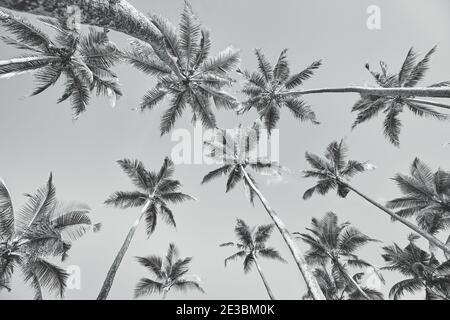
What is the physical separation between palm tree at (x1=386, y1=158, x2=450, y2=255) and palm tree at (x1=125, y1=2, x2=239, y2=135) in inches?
493

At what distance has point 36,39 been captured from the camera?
10328mm

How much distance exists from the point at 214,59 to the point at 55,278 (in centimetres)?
1259

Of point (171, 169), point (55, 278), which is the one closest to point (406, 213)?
point (171, 169)

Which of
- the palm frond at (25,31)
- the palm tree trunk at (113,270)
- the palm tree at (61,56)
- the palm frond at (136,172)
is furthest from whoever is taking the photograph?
the palm frond at (136,172)

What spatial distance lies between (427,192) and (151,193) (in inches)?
717

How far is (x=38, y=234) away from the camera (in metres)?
10.8

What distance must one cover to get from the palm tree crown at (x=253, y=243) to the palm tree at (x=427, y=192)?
32.9 feet

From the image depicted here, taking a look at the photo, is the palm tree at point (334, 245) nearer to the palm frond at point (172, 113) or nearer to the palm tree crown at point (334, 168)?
the palm tree crown at point (334, 168)

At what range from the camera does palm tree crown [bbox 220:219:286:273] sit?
21844mm

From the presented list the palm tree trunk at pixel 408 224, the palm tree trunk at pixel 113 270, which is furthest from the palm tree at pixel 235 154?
the palm tree trunk at pixel 113 270

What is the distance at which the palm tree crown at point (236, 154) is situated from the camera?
60.4ft

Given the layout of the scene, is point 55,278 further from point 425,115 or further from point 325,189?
point 425,115

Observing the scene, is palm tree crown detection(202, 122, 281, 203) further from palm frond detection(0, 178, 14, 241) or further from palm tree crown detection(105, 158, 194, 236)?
palm frond detection(0, 178, 14, 241)

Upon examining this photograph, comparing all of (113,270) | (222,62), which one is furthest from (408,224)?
(113,270)
